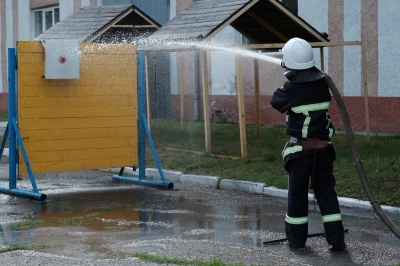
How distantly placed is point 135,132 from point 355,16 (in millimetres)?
7135

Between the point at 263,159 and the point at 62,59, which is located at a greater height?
the point at 62,59

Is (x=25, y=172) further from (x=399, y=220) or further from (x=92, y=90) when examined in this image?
(x=399, y=220)

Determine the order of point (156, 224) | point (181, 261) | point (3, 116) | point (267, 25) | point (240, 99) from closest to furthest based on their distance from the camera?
point (181, 261) < point (156, 224) < point (240, 99) < point (267, 25) < point (3, 116)

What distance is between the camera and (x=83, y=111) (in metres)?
10.8

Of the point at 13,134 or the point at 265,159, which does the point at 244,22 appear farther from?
the point at 13,134

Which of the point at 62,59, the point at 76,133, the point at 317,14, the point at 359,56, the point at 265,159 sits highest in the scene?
the point at 317,14

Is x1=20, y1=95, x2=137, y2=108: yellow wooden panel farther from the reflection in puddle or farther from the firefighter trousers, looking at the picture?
the firefighter trousers

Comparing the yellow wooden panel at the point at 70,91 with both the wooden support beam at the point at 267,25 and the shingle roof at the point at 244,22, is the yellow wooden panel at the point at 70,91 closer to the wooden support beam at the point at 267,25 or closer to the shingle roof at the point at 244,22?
the shingle roof at the point at 244,22

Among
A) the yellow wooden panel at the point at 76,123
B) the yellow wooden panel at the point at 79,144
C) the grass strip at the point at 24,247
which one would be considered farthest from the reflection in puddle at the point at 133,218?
the yellow wooden panel at the point at 76,123

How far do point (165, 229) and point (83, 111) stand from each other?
10.7 ft

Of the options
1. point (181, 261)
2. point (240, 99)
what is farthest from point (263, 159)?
point (181, 261)

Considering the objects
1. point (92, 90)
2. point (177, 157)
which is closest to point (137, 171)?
point (177, 157)

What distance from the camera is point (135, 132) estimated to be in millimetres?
11281

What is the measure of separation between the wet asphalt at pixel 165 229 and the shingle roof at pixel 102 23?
594cm
